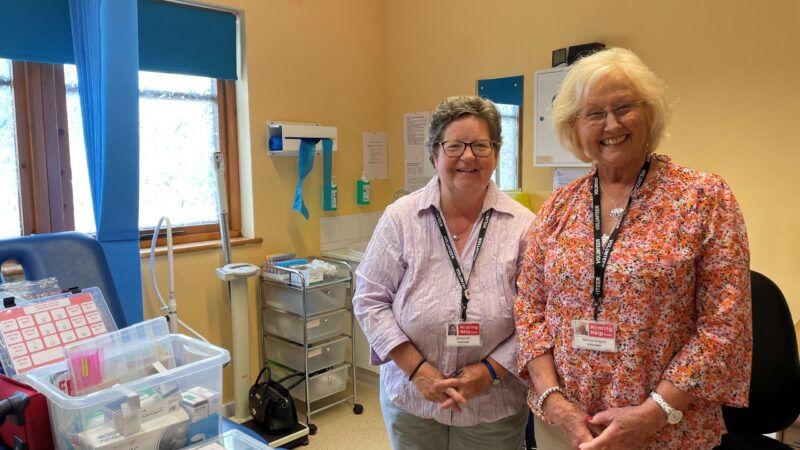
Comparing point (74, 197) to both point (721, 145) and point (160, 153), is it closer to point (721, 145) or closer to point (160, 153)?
point (160, 153)

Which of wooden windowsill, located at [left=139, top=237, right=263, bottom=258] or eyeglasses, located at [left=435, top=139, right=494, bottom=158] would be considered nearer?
eyeglasses, located at [left=435, top=139, right=494, bottom=158]

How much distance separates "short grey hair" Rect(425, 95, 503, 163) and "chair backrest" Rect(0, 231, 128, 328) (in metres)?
1.17

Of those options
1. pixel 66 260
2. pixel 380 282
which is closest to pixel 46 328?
pixel 66 260

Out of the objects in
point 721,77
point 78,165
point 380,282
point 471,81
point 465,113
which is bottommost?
point 380,282

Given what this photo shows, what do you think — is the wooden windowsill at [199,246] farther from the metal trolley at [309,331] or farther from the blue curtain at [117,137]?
the blue curtain at [117,137]

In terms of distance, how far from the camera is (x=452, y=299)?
1.47 metres

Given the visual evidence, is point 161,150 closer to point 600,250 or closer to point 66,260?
point 66,260

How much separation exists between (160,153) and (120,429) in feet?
6.78

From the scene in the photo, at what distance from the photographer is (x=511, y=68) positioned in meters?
3.15

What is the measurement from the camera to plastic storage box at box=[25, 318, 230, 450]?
1.15 m

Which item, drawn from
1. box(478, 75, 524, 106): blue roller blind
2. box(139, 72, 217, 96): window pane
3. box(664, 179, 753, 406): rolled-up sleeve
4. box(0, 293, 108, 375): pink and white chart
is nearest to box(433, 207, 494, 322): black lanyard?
box(664, 179, 753, 406): rolled-up sleeve

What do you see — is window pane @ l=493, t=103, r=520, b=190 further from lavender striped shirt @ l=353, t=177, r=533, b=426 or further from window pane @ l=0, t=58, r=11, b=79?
window pane @ l=0, t=58, r=11, b=79

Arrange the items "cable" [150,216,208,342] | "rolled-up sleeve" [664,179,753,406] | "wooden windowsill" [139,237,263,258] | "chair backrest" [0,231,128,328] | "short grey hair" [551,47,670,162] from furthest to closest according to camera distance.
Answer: "wooden windowsill" [139,237,263,258]
"cable" [150,216,208,342]
"chair backrest" [0,231,128,328]
"short grey hair" [551,47,670,162]
"rolled-up sleeve" [664,179,753,406]

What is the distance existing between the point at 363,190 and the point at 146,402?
2582 mm
